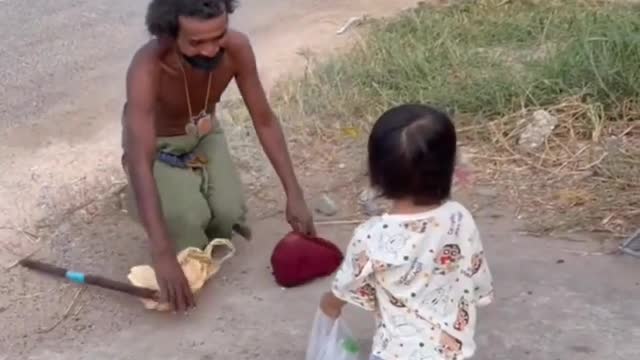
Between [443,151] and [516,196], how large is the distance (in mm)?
1706

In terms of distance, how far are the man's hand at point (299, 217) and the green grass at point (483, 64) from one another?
4.04 ft

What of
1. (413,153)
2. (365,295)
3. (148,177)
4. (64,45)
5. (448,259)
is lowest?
(64,45)

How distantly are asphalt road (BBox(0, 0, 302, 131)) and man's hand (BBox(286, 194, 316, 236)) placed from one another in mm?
1953

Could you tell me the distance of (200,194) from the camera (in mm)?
3994

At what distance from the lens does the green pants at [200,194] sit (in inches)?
154

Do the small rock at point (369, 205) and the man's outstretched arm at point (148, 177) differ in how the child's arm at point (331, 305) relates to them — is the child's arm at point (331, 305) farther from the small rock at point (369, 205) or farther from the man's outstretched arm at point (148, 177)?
the small rock at point (369, 205)

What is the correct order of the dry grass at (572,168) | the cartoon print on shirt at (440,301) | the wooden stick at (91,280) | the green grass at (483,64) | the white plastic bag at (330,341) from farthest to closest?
the green grass at (483,64) → the dry grass at (572,168) → the wooden stick at (91,280) → the white plastic bag at (330,341) → the cartoon print on shirt at (440,301)

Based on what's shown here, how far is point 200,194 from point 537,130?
1417 mm

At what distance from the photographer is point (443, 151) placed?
107 inches

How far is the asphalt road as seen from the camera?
5.81 meters

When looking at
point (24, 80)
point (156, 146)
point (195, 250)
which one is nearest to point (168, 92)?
point (156, 146)

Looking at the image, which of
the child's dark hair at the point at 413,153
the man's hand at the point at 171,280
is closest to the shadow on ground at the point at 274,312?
the man's hand at the point at 171,280

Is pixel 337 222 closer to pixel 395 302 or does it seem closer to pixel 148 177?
pixel 148 177

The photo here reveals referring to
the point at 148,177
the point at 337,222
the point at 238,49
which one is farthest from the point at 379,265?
the point at 337,222
